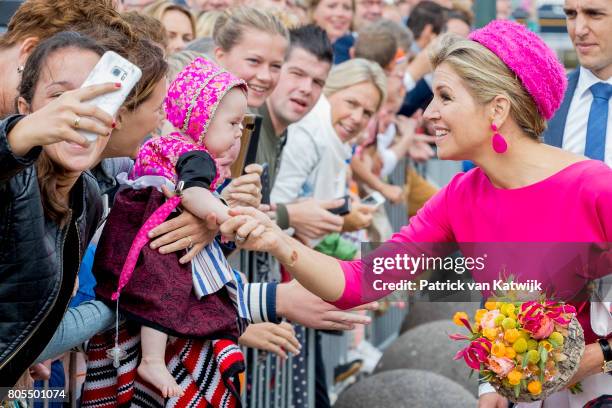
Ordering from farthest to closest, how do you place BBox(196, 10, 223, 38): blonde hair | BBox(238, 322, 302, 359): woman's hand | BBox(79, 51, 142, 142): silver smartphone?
BBox(196, 10, 223, 38): blonde hair, BBox(238, 322, 302, 359): woman's hand, BBox(79, 51, 142, 142): silver smartphone

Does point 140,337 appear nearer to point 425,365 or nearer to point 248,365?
point 248,365

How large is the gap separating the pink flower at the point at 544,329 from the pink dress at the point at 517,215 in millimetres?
328

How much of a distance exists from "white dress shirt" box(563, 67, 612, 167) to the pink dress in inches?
45.9

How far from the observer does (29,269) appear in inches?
130

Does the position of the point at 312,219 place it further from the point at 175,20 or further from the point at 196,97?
the point at 175,20

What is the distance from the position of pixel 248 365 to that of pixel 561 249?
1989mm

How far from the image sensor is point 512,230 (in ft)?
13.2

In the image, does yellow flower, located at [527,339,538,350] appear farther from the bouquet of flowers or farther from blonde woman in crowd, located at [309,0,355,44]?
blonde woman in crowd, located at [309,0,355,44]

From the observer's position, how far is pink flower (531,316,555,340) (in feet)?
12.0

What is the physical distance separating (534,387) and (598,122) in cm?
201

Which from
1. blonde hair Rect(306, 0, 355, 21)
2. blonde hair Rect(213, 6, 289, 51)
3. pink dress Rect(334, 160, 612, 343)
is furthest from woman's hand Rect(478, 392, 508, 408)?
blonde hair Rect(306, 0, 355, 21)

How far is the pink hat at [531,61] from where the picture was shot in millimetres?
4070

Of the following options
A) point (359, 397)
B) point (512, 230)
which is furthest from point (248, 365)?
point (512, 230)

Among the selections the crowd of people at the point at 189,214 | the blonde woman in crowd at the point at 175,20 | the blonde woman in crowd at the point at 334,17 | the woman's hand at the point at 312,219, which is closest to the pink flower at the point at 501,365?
the crowd of people at the point at 189,214
